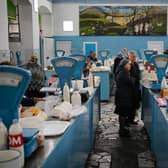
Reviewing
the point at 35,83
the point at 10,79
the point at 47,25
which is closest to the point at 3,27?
the point at 35,83

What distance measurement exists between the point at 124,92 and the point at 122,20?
9.21 metres

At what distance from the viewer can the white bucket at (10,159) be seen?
149 cm

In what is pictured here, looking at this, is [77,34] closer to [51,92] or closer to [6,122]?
[51,92]

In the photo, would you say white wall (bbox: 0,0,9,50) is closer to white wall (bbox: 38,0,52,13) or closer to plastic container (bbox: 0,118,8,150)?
white wall (bbox: 38,0,52,13)

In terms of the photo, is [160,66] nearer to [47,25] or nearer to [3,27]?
[3,27]

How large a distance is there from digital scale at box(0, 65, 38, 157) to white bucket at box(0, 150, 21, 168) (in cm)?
15

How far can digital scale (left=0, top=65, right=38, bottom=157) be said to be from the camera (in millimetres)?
1737

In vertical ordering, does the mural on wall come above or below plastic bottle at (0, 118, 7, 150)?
above

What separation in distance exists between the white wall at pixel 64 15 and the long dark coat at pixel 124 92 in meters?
9.00

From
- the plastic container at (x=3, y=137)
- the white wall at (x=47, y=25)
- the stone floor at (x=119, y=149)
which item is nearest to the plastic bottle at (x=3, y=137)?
the plastic container at (x=3, y=137)

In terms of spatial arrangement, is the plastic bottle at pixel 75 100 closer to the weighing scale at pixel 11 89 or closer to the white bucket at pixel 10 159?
the weighing scale at pixel 11 89

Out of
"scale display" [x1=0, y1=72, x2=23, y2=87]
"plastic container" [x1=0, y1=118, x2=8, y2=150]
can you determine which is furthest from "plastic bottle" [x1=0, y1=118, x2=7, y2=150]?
"scale display" [x1=0, y1=72, x2=23, y2=87]

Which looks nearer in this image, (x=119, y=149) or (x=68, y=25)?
(x=119, y=149)

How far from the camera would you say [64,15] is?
13.6m
